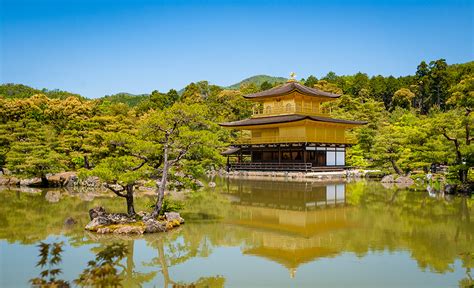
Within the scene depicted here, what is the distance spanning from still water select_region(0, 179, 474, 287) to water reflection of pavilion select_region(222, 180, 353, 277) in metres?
0.03

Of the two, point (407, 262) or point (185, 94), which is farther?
point (185, 94)

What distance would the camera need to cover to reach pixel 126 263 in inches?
318

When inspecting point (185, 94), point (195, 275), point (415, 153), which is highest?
point (185, 94)

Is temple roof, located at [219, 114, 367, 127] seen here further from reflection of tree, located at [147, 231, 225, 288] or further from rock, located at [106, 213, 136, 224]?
reflection of tree, located at [147, 231, 225, 288]

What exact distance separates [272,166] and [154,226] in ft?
72.5

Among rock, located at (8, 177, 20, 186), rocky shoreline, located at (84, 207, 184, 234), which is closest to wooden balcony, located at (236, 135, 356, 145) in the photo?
rock, located at (8, 177, 20, 186)

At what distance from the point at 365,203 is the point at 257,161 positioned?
65.1ft

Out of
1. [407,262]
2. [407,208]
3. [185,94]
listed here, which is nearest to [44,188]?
[407,208]

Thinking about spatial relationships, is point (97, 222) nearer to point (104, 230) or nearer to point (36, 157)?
point (104, 230)

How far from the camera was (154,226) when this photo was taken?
10.7 metres

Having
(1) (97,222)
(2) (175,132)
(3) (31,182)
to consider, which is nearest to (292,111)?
(3) (31,182)

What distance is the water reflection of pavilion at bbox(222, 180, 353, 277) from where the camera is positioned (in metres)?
9.00

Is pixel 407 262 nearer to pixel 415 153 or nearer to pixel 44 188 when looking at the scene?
pixel 415 153

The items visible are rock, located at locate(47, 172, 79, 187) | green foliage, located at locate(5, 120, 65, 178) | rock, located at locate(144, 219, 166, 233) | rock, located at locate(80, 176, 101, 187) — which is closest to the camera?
rock, located at locate(144, 219, 166, 233)
